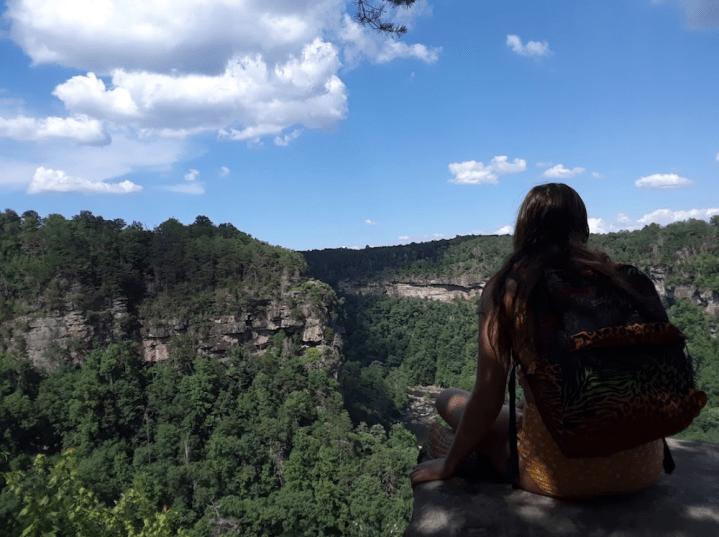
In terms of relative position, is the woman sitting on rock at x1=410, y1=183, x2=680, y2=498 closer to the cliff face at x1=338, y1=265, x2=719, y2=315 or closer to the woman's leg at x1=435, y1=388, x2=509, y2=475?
the woman's leg at x1=435, y1=388, x2=509, y2=475

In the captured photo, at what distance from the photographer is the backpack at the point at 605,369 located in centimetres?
180

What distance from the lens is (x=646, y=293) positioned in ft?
6.55

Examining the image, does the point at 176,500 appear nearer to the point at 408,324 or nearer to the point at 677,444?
the point at 677,444

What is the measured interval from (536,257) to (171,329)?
142 ft

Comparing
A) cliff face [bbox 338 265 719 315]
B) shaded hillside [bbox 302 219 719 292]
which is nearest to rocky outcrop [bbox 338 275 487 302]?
cliff face [bbox 338 265 719 315]

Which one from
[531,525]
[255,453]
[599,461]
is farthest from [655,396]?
[255,453]

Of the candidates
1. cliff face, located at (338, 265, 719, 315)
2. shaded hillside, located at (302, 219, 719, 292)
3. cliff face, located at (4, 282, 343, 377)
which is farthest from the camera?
cliff face, located at (338, 265, 719, 315)

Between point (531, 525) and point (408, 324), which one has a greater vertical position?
point (531, 525)

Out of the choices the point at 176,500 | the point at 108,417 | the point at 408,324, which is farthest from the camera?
the point at 408,324

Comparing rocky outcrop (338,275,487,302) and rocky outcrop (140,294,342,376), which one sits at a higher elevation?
rocky outcrop (338,275,487,302)

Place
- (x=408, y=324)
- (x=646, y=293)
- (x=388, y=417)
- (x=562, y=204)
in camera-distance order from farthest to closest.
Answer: (x=408, y=324) → (x=388, y=417) → (x=562, y=204) → (x=646, y=293)

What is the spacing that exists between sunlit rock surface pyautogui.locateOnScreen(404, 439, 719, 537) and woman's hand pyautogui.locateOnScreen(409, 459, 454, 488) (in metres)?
0.03

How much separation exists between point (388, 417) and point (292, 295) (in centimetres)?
1725

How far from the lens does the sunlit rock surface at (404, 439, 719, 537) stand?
193 cm
